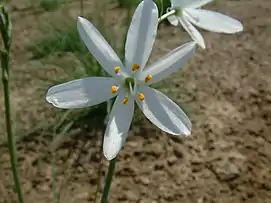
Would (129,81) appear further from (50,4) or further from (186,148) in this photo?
(50,4)

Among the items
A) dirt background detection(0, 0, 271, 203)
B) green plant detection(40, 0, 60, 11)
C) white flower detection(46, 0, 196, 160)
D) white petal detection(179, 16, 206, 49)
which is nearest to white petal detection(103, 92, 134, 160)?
white flower detection(46, 0, 196, 160)

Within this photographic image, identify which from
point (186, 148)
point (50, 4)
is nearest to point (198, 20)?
point (186, 148)

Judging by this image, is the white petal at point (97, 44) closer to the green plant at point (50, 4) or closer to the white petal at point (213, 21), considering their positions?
the white petal at point (213, 21)

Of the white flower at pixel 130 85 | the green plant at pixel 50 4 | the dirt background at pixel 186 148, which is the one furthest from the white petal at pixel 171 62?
the green plant at pixel 50 4

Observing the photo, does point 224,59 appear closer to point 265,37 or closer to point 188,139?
point 265,37

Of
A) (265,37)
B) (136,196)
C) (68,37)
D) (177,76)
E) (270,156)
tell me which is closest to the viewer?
(136,196)

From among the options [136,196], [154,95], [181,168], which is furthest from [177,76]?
[154,95]
